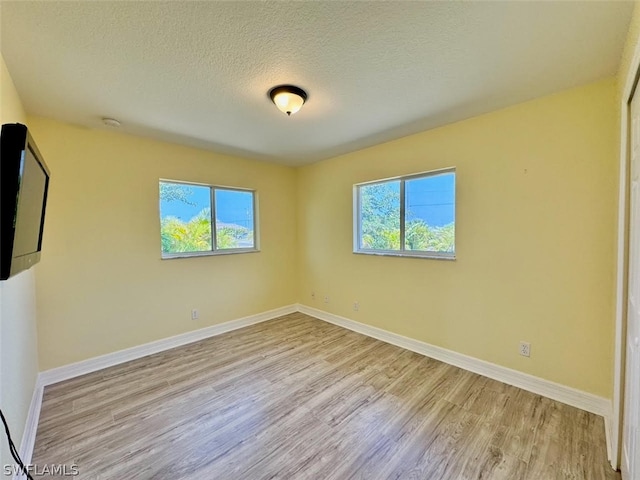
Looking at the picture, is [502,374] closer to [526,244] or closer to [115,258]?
[526,244]

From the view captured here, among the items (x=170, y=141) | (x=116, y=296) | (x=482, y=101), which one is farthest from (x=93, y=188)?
(x=482, y=101)

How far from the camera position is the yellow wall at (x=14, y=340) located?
1402 millimetres

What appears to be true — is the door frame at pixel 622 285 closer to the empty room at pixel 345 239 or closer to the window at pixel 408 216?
the empty room at pixel 345 239

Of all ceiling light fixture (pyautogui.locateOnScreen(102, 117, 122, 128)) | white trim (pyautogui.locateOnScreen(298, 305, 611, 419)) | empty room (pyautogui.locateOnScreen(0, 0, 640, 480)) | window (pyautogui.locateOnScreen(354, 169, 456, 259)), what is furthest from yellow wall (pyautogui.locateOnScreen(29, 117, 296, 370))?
white trim (pyautogui.locateOnScreen(298, 305, 611, 419))

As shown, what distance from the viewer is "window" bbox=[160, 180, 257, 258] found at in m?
3.26

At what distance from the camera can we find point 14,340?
1.64m

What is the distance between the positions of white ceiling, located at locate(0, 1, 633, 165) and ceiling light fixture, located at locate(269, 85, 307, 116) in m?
0.06

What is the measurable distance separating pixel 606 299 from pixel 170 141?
425 centimetres

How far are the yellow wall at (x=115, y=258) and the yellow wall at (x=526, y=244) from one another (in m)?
2.28

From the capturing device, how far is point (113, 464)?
62.7 inches

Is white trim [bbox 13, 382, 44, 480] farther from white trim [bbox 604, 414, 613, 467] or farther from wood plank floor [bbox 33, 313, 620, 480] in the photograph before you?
white trim [bbox 604, 414, 613, 467]

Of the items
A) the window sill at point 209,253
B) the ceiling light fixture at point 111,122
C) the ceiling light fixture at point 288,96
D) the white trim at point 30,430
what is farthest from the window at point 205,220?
the ceiling light fixture at point 288,96

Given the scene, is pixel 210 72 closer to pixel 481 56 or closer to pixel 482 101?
pixel 481 56

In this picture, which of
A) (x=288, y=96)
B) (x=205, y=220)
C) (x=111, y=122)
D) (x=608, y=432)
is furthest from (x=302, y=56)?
(x=608, y=432)
